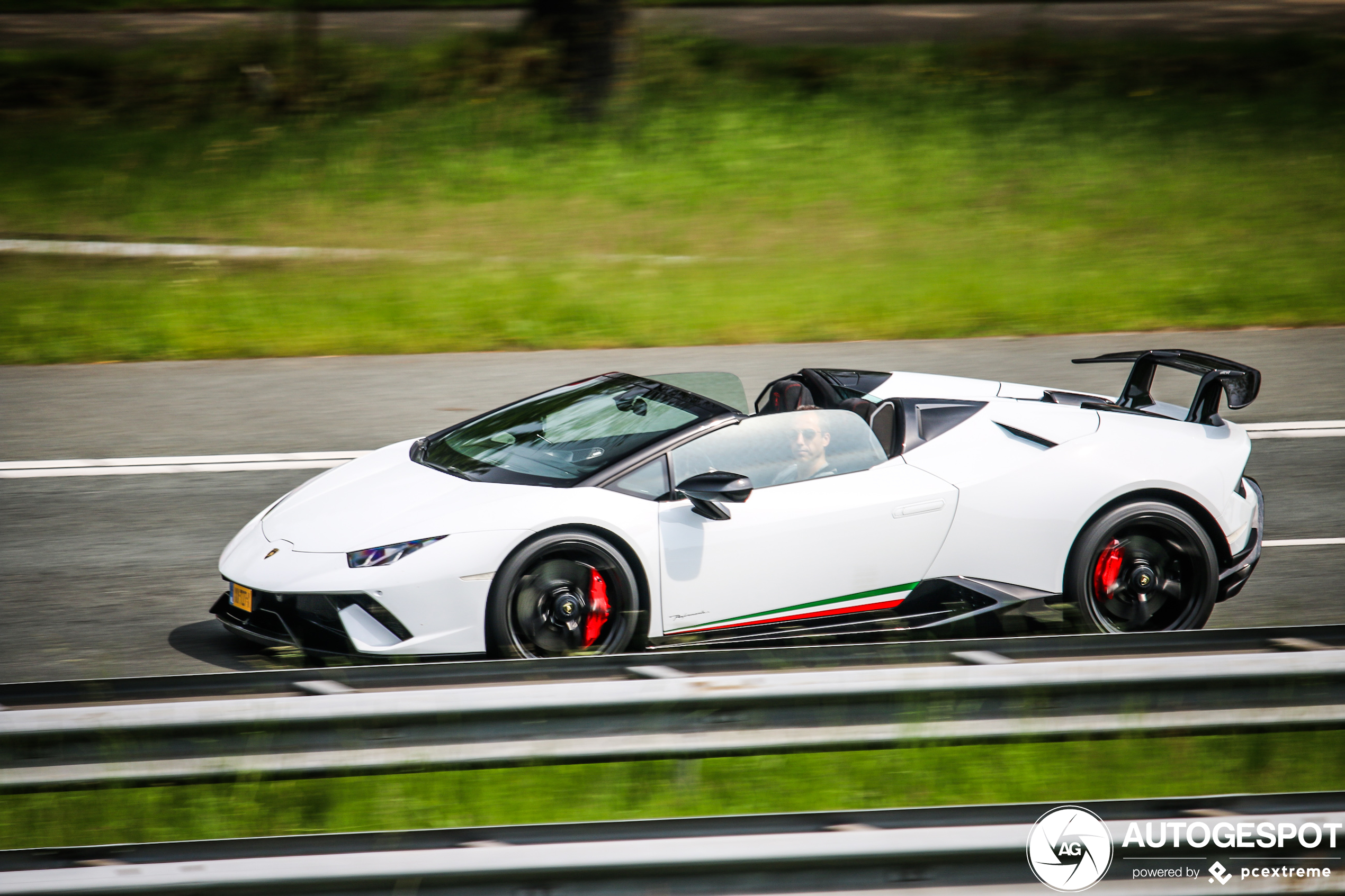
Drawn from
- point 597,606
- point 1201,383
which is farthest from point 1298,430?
point 597,606

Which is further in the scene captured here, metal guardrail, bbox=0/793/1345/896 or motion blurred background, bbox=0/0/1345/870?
motion blurred background, bbox=0/0/1345/870

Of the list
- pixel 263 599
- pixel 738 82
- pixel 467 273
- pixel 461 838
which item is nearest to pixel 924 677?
pixel 461 838

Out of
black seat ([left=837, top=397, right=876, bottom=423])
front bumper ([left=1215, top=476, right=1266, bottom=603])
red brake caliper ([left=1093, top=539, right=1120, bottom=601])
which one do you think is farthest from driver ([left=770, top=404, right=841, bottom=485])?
front bumper ([left=1215, top=476, right=1266, bottom=603])

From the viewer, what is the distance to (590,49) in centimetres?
1645

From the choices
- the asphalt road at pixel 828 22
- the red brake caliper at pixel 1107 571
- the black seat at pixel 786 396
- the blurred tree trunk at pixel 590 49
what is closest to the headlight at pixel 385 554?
the black seat at pixel 786 396

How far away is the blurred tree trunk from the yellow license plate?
1199 centimetres

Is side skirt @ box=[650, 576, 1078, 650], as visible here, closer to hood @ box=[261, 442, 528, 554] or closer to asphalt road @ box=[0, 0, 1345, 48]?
hood @ box=[261, 442, 528, 554]

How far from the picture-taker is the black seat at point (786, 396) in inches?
248

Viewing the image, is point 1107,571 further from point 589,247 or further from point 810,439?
point 589,247

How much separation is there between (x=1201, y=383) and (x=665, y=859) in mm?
3966

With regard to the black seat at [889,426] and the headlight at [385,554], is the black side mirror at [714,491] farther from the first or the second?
the headlight at [385,554]

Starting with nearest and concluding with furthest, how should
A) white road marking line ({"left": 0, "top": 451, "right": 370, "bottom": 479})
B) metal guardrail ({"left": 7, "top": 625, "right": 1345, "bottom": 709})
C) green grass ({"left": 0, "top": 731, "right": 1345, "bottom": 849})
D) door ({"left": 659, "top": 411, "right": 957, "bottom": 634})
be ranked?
1. metal guardrail ({"left": 7, "top": 625, "right": 1345, "bottom": 709})
2. green grass ({"left": 0, "top": 731, "right": 1345, "bottom": 849})
3. door ({"left": 659, "top": 411, "right": 957, "bottom": 634})
4. white road marking line ({"left": 0, "top": 451, "right": 370, "bottom": 479})

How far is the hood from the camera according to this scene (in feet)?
17.3

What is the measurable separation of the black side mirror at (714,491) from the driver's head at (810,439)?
0.34 metres
